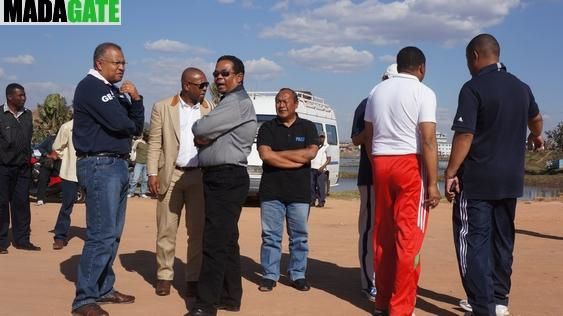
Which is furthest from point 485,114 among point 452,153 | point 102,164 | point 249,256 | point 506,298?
point 249,256

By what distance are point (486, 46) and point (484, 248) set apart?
1.53m

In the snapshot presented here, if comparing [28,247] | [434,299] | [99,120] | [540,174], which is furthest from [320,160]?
[540,174]

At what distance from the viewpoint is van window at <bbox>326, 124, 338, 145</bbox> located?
18.7 meters

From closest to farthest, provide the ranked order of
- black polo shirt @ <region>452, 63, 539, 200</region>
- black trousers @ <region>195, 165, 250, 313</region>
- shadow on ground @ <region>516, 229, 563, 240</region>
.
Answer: black polo shirt @ <region>452, 63, 539, 200</region>, black trousers @ <region>195, 165, 250, 313</region>, shadow on ground @ <region>516, 229, 563, 240</region>

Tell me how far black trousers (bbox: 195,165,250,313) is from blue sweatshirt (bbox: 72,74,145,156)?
742 mm

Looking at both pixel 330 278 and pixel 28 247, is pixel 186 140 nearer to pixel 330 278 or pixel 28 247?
pixel 330 278

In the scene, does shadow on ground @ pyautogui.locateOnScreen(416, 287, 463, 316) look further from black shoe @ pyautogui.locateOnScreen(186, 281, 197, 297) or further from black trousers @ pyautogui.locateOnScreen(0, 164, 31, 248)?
black trousers @ pyautogui.locateOnScreen(0, 164, 31, 248)

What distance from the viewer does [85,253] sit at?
16.7ft

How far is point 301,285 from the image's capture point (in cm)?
616

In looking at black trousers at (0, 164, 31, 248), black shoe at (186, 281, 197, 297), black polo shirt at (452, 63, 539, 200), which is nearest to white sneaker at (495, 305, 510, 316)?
black polo shirt at (452, 63, 539, 200)

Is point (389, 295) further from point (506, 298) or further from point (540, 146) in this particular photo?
point (540, 146)

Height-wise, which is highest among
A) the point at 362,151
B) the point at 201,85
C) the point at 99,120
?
the point at 201,85

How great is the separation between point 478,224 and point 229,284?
81.0 inches

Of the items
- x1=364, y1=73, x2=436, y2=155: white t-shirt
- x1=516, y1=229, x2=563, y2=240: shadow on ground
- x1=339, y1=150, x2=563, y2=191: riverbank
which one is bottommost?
x1=339, y1=150, x2=563, y2=191: riverbank
